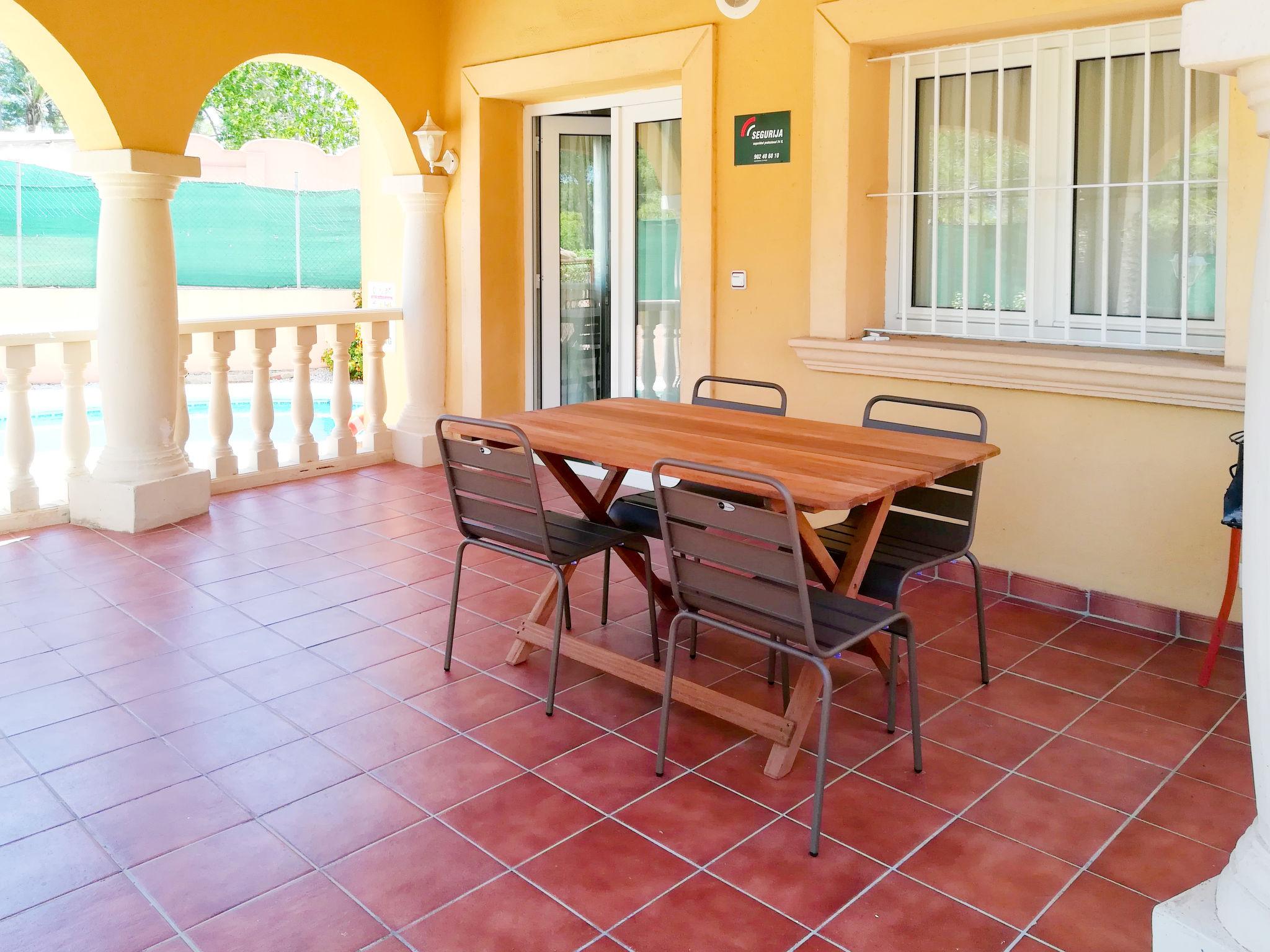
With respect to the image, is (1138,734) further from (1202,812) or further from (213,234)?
(213,234)

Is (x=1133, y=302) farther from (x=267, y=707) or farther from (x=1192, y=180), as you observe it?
(x=267, y=707)

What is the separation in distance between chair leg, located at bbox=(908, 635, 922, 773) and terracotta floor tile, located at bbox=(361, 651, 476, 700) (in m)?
1.50

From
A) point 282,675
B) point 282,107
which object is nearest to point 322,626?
point 282,675

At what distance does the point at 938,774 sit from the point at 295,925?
1.72 m

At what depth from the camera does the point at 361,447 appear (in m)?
7.23

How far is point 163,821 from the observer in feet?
9.21

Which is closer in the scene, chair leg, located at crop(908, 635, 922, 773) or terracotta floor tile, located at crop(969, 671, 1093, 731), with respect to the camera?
chair leg, located at crop(908, 635, 922, 773)

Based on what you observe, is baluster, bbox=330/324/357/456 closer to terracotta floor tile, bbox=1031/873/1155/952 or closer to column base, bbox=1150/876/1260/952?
terracotta floor tile, bbox=1031/873/1155/952

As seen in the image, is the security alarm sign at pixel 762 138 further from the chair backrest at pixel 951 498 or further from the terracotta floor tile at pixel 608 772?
the terracotta floor tile at pixel 608 772

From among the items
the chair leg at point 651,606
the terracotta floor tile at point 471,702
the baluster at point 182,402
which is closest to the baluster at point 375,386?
the baluster at point 182,402

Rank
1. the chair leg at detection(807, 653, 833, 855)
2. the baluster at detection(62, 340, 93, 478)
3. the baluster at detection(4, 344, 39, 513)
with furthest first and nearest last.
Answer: the baluster at detection(62, 340, 93, 478)
the baluster at detection(4, 344, 39, 513)
the chair leg at detection(807, 653, 833, 855)

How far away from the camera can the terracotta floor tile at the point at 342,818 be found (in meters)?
2.69

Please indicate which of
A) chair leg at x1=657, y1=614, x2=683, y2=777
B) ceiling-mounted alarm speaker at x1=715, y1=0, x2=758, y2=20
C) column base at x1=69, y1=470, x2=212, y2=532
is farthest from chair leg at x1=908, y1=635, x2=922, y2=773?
column base at x1=69, y1=470, x2=212, y2=532

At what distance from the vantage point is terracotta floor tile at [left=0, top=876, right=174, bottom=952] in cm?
230
